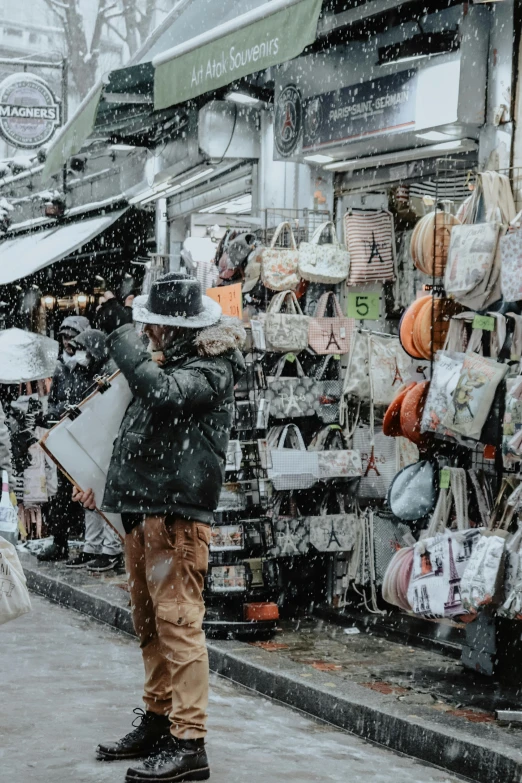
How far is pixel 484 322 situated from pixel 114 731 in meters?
3.02

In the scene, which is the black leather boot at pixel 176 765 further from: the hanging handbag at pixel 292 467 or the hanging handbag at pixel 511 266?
the hanging handbag at pixel 292 467

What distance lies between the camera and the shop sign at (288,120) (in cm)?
924

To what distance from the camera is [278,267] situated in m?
8.64

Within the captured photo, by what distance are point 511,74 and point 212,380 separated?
11.4 feet

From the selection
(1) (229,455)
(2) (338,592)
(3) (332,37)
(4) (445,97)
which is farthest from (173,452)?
(3) (332,37)

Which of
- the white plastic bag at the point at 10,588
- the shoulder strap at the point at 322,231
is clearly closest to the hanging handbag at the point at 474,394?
the shoulder strap at the point at 322,231

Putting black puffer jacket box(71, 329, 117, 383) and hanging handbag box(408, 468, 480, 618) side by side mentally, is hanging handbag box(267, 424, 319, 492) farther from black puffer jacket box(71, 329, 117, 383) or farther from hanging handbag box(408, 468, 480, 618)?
black puffer jacket box(71, 329, 117, 383)

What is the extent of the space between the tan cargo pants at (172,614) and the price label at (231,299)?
3728 millimetres

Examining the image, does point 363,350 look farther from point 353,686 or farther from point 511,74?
point 353,686

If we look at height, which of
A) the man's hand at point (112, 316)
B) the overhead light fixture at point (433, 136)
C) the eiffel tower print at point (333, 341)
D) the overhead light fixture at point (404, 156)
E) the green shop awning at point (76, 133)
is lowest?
the eiffel tower print at point (333, 341)

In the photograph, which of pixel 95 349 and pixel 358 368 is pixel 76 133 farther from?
pixel 358 368

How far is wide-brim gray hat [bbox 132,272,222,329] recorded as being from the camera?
5227 mm

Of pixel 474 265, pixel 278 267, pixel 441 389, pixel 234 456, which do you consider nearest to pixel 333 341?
pixel 278 267

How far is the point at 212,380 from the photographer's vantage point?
514 centimetres
